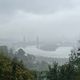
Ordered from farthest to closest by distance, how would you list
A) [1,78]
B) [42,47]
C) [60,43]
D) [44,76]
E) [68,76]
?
1. [60,43]
2. [42,47]
3. [44,76]
4. [68,76]
5. [1,78]

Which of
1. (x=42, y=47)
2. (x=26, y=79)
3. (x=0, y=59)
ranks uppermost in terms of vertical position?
(x=42, y=47)

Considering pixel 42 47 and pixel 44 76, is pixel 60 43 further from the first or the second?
pixel 44 76

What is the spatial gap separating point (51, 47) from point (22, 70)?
154 metres

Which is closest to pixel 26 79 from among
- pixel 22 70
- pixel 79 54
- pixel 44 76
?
pixel 22 70

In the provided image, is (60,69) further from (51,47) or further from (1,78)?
(51,47)

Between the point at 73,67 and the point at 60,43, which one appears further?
the point at 60,43

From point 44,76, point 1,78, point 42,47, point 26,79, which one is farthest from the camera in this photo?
point 42,47

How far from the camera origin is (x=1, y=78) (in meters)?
22.8

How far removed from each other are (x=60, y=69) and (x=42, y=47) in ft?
459

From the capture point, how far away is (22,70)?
2500 cm

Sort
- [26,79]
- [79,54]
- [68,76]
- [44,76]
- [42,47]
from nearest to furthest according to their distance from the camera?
[26,79], [68,76], [44,76], [79,54], [42,47]

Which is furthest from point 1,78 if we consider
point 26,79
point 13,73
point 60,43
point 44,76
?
point 60,43

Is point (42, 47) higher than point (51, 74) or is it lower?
higher

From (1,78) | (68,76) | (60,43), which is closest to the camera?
(1,78)
